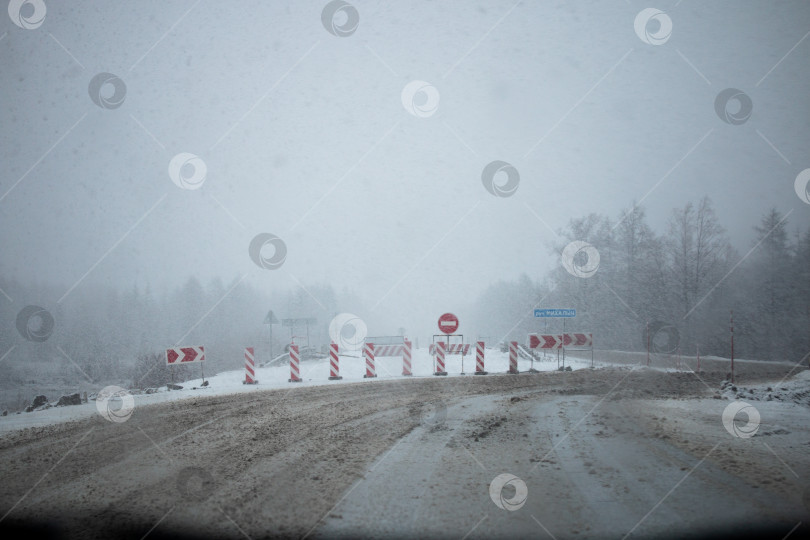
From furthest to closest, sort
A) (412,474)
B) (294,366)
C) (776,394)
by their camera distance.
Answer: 1. (294,366)
2. (776,394)
3. (412,474)

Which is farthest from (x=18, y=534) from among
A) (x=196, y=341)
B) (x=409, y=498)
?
(x=196, y=341)

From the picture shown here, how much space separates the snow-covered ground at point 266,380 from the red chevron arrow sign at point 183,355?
941mm

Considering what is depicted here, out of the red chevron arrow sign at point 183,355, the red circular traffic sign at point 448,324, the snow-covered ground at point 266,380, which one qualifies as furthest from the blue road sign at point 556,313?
the red chevron arrow sign at point 183,355

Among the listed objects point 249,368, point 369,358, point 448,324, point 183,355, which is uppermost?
point 448,324

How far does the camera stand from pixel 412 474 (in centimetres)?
510

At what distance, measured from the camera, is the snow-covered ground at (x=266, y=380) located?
1000cm

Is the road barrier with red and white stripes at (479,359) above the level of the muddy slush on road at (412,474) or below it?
above

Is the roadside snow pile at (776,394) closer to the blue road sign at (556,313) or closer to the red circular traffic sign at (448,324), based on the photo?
the blue road sign at (556,313)

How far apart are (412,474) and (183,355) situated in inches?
529

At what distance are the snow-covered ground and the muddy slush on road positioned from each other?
193 centimetres

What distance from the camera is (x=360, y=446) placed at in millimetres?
6422

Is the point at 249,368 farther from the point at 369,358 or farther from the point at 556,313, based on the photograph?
the point at 556,313

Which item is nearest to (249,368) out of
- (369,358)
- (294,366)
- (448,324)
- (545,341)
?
(294,366)

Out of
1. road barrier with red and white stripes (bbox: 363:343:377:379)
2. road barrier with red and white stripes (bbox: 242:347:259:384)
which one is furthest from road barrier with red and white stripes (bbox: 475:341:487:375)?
road barrier with red and white stripes (bbox: 242:347:259:384)
